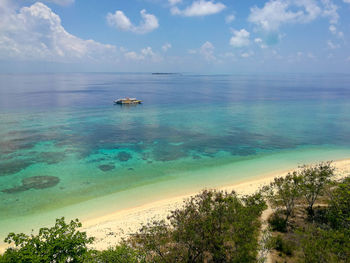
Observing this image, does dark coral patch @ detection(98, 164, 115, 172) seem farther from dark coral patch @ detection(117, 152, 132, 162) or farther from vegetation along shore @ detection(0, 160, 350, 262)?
vegetation along shore @ detection(0, 160, 350, 262)

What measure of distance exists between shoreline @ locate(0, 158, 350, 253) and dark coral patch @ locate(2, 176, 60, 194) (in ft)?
38.3

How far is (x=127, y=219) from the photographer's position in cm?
2820

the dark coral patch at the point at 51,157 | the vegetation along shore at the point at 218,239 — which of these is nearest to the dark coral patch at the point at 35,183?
the dark coral patch at the point at 51,157

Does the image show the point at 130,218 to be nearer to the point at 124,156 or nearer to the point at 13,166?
the point at 124,156

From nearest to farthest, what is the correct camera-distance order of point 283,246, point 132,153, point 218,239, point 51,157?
point 218,239 < point 283,246 < point 51,157 < point 132,153

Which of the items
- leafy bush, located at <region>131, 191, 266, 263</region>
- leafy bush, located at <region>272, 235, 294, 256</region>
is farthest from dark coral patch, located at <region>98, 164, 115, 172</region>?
leafy bush, located at <region>272, 235, 294, 256</region>

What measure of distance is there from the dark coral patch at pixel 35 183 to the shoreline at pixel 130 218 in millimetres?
11673

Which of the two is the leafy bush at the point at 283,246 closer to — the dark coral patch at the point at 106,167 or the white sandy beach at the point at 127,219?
the white sandy beach at the point at 127,219

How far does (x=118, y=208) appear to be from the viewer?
31.6 m

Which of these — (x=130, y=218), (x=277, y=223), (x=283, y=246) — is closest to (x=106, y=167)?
(x=130, y=218)

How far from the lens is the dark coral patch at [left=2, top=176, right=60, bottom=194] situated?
115ft

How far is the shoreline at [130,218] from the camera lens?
24.7 m

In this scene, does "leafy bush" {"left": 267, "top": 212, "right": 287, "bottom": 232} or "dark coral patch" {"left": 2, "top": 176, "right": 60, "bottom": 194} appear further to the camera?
"dark coral patch" {"left": 2, "top": 176, "right": 60, "bottom": 194}

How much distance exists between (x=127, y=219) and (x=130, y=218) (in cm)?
37
